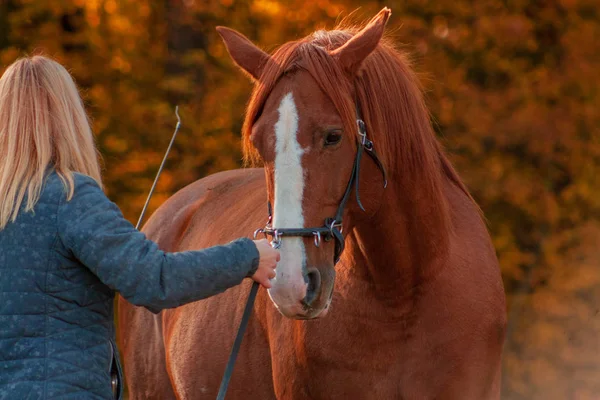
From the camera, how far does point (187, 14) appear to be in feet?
36.0

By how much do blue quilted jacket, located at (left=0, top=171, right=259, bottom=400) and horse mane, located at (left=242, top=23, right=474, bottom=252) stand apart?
69 centimetres

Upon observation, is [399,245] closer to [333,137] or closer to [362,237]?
[362,237]

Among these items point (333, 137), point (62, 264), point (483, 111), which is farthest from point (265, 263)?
point (483, 111)

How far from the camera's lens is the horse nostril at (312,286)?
9.91 feet

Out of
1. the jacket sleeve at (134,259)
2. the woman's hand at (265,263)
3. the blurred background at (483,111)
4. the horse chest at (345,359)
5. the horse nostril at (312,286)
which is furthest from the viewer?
the blurred background at (483,111)

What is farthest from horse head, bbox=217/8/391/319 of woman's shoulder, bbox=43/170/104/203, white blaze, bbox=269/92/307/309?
woman's shoulder, bbox=43/170/104/203

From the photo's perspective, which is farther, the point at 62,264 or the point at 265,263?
the point at 265,263

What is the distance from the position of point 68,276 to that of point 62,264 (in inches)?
1.7

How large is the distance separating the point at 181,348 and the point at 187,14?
6.76 m

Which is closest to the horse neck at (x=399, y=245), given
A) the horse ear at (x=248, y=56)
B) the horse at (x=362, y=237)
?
the horse at (x=362, y=237)

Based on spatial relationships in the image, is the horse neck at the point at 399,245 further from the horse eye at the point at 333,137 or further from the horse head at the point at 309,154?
the horse eye at the point at 333,137

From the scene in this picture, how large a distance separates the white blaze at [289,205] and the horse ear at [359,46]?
0.93ft

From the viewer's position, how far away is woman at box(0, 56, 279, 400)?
2768 millimetres

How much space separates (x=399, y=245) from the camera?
3.53 meters
